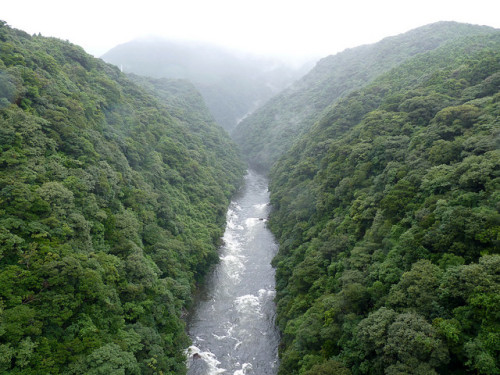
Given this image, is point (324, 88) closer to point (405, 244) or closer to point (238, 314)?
point (238, 314)

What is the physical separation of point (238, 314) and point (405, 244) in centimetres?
2369

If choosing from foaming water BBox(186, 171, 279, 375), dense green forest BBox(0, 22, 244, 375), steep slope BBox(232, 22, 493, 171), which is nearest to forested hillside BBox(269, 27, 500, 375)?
foaming water BBox(186, 171, 279, 375)

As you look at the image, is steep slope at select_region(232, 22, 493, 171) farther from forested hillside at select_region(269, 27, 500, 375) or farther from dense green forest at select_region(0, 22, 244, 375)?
dense green forest at select_region(0, 22, 244, 375)

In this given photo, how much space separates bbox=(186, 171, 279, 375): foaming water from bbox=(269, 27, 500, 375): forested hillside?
2893 mm

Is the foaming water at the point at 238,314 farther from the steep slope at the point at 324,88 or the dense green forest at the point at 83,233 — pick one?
the steep slope at the point at 324,88

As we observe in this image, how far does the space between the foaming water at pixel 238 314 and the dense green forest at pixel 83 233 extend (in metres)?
2.87

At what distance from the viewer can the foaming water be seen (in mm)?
34938

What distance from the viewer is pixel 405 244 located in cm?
2841

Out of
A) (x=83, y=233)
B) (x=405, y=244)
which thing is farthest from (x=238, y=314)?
(x=405, y=244)

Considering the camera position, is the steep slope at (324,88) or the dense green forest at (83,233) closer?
the dense green forest at (83,233)

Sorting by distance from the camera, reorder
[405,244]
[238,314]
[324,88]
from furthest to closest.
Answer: [324,88]
[238,314]
[405,244]

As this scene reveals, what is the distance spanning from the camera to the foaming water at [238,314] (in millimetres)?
34938

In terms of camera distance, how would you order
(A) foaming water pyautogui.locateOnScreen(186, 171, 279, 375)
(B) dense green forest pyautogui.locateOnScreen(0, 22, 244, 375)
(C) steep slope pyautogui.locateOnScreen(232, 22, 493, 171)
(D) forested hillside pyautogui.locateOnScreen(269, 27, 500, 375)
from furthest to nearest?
(C) steep slope pyautogui.locateOnScreen(232, 22, 493, 171) → (A) foaming water pyautogui.locateOnScreen(186, 171, 279, 375) → (B) dense green forest pyautogui.locateOnScreen(0, 22, 244, 375) → (D) forested hillside pyautogui.locateOnScreen(269, 27, 500, 375)

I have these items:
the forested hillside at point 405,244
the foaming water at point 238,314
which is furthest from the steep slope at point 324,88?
the forested hillside at point 405,244
